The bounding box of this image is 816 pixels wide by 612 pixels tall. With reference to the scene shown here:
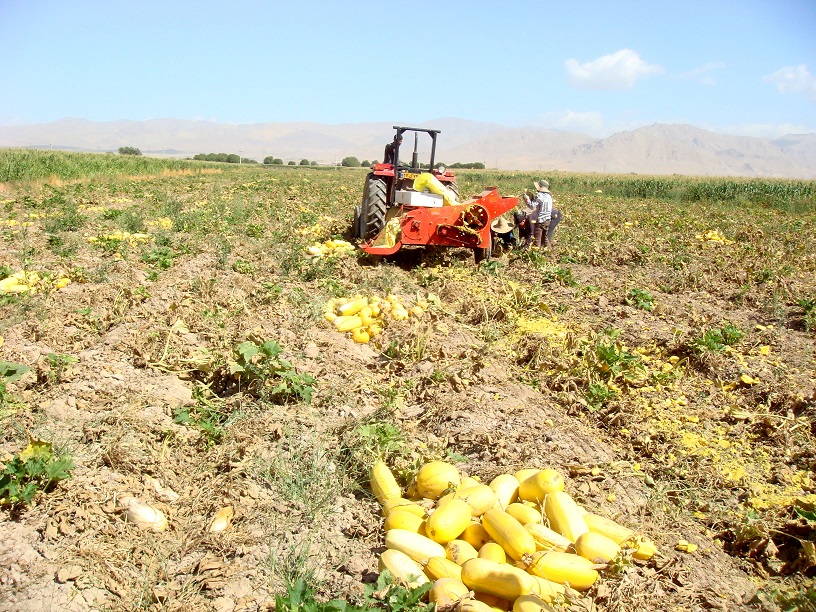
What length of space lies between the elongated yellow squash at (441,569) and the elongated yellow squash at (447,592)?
0.27 ft

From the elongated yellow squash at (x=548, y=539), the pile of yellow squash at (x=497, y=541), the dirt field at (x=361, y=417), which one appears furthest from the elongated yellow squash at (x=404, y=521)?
the elongated yellow squash at (x=548, y=539)

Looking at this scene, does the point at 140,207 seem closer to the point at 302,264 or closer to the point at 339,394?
the point at 302,264

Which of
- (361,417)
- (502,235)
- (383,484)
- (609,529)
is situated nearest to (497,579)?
(609,529)

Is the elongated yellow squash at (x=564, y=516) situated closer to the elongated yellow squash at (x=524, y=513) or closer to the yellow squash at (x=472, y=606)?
the elongated yellow squash at (x=524, y=513)

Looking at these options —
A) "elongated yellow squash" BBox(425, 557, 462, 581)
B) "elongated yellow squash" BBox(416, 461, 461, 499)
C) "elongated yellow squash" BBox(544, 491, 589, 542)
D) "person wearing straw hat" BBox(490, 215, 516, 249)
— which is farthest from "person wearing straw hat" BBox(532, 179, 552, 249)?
"elongated yellow squash" BBox(425, 557, 462, 581)

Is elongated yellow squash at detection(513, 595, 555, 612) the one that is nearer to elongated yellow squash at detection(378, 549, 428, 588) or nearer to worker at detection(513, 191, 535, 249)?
elongated yellow squash at detection(378, 549, 428, 588)

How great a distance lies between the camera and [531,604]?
2.57m

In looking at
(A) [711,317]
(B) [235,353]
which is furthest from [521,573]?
(A) [711,317]

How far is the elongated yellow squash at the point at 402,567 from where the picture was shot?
2754mm

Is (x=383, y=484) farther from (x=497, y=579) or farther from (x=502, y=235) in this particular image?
(x=502, y=235)

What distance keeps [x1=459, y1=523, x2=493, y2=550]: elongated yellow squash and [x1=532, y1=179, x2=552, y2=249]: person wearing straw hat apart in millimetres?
8552

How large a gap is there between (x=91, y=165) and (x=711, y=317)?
32447 millimetres

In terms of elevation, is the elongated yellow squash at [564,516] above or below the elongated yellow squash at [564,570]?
above

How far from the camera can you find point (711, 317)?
746 cm
